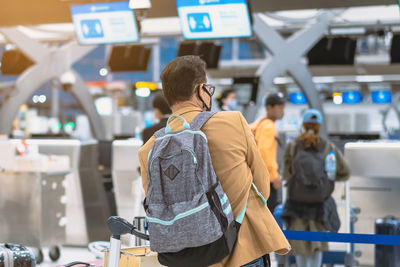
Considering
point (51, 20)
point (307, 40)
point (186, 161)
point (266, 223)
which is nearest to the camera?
point (186, 161)

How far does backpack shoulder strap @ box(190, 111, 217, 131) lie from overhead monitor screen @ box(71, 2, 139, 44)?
20.5ft

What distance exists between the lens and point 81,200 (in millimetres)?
7820

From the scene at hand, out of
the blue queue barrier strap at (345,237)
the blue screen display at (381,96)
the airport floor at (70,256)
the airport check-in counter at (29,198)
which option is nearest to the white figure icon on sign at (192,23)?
the airport check-in counter at (29,198)

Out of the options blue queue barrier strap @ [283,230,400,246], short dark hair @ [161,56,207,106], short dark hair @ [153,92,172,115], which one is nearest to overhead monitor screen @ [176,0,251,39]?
short dark hair @ [153,92,172,115]

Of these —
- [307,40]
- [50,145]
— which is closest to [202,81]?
[50,145]

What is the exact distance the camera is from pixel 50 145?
25.6ft

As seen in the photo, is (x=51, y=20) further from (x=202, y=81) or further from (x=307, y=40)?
(x=202, y=81)

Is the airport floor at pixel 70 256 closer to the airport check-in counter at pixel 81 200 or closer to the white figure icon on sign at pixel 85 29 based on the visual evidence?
the airport check-in counter at pixel 81 200

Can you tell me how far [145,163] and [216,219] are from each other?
1.30ft

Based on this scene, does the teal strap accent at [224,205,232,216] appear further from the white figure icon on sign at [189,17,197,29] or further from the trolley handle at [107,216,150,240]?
the white figure icon on sign at [189,17,197,29]

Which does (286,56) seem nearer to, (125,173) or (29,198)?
(125,173)

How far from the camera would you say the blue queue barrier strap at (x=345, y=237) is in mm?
3543

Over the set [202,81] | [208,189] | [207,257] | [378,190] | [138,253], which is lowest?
[378,190]

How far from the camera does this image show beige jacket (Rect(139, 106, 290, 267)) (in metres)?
2.42
